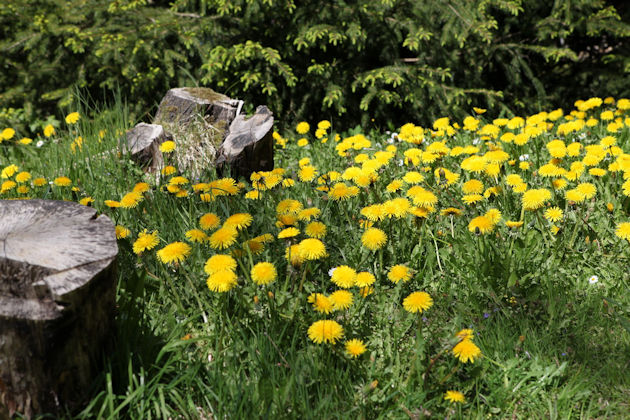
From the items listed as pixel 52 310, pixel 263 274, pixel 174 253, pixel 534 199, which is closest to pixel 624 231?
pixel 534 199

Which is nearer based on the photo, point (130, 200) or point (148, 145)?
point (130, 200)

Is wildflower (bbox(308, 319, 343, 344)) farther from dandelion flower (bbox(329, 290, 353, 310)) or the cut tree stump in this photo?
the cut tree stump

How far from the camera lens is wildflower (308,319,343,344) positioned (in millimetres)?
1708

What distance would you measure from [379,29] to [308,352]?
3140 millimetres

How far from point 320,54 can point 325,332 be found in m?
3.29

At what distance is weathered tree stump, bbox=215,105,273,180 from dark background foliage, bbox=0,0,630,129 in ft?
2.52

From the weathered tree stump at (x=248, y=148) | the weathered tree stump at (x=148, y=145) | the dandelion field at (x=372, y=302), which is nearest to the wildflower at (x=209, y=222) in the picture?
the dandelion field at (x=372, y=302)

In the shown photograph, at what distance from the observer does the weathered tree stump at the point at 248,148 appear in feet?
10.9

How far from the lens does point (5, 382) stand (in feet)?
5.17

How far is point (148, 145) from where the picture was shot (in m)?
3.44

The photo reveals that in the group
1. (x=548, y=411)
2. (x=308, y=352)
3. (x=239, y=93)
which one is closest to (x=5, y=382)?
(x=308, y=352)

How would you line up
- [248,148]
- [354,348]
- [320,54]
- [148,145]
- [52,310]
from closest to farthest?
1. [52,310]
2. [354,348]
3. [248,148]
4. [148,145]
5. [320,54]

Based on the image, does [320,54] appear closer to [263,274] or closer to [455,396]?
[263,274]

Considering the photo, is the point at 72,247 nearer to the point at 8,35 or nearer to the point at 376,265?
the point at 376,265
